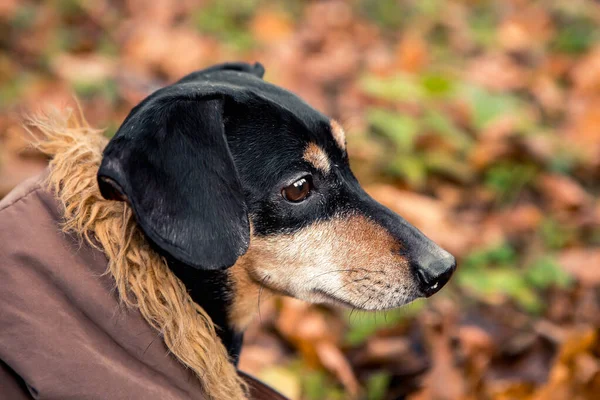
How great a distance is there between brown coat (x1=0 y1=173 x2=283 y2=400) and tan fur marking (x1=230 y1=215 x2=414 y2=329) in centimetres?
51

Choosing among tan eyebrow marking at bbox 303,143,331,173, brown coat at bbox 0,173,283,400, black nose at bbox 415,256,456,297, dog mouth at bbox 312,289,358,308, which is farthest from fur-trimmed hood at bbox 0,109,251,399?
black nose at bbox 415,256,456,297

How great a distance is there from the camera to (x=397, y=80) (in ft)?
20.3

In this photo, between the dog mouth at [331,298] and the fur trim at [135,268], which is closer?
the fur trim at [135,268]

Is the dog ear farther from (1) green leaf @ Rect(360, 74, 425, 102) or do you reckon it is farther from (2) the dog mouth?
(1) green leaf @ Rect(360, 74, 425, 102)

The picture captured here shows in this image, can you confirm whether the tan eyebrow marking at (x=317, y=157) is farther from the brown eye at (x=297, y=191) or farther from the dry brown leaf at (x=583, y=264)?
the dry brown leaf at (x=583, y=264)

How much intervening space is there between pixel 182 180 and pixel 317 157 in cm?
62

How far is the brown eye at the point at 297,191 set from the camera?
8.18 feet

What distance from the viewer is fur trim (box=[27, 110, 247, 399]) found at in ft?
7.47

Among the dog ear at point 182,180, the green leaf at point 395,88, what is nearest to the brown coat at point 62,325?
the dog ear at point 182,180

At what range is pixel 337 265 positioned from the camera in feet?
8.50

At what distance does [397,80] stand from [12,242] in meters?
4.68

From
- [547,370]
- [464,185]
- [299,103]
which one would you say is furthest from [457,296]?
[299,103]

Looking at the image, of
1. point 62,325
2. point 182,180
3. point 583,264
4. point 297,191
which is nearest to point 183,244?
point 182,180

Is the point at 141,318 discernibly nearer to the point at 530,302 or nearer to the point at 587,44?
the point at 530,302
